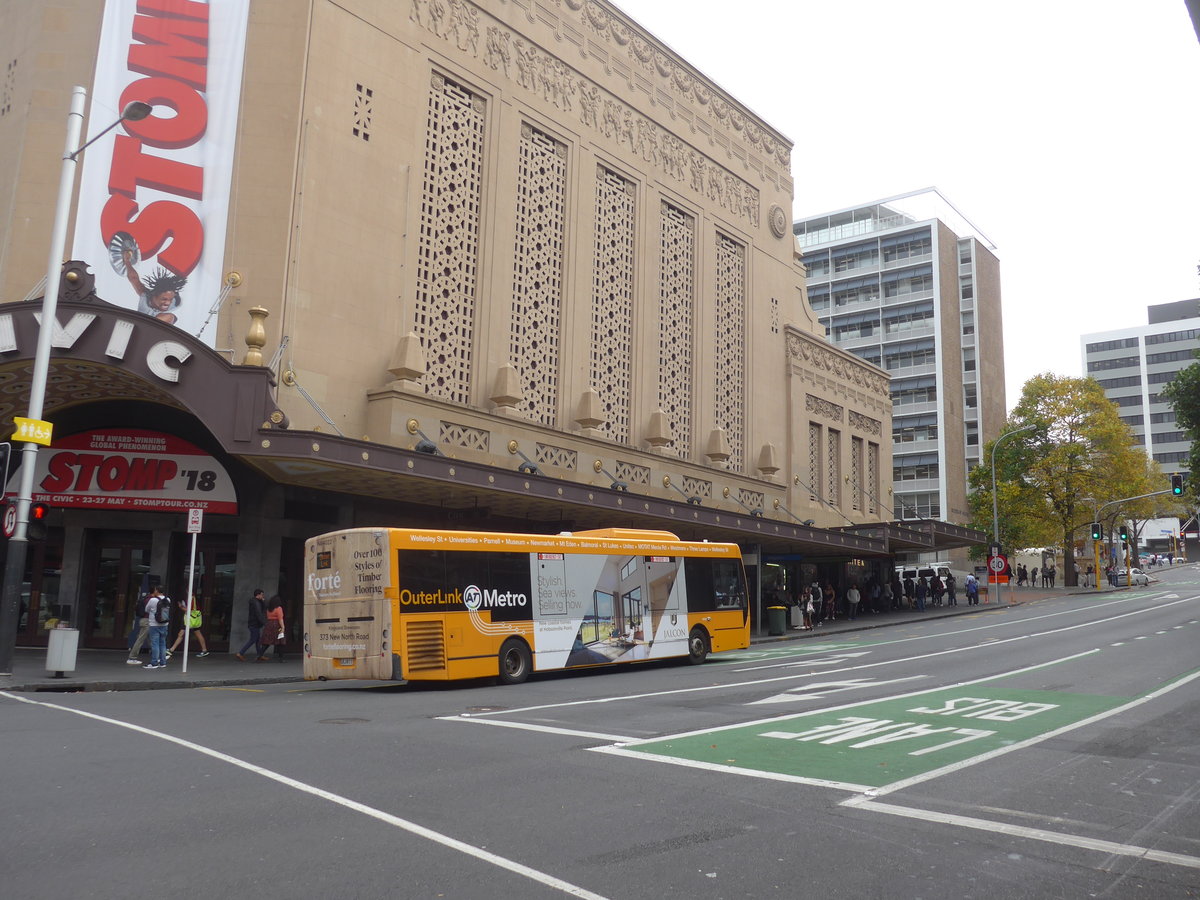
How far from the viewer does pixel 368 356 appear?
24.4 meters

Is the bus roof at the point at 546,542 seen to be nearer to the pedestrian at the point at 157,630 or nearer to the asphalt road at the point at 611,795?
the asphalt road at the point at 611,795

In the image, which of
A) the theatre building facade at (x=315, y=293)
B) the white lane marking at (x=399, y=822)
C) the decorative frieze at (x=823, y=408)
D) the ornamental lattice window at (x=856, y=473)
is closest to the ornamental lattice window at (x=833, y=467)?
the decorative frieze at (x=823, y=408)

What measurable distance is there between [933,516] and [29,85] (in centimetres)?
6970

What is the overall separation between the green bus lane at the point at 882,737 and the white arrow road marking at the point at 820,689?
1.18 meters

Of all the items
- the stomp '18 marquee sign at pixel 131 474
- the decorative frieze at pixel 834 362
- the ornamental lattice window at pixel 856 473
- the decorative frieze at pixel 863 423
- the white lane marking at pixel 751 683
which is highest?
the decorative frieze at pixel 834 362

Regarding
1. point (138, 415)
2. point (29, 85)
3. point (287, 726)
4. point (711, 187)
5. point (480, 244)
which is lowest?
point (287, 726)

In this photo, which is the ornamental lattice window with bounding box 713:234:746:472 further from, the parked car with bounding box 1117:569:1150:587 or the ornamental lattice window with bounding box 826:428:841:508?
the parked car with bounding box 1117:569:1150:587

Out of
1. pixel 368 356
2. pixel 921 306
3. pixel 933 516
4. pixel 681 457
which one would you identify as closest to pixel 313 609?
pixel 368 356

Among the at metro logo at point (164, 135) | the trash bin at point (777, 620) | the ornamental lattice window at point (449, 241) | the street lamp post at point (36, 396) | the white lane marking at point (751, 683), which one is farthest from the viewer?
the trash bin at point (777, 620)

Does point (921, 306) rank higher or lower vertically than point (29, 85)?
higher

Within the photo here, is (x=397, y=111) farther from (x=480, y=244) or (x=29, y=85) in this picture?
(x=29, y=85)

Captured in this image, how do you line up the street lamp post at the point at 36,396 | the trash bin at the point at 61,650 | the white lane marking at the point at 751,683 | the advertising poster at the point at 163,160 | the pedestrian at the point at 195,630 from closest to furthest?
the white lane marking at the point at 751,683 < the street lamp post at the point at 36,396 < the trash bin at the point at 61,650 < the pedestrian at the point at 195,630 < the advertising poster at the point at 163,160

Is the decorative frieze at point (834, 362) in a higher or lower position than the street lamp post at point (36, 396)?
higher

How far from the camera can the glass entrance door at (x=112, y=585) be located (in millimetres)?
Result: 22938
